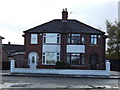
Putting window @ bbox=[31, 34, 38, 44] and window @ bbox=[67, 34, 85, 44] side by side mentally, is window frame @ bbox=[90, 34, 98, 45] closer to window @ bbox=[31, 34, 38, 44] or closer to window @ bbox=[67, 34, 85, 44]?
window @ bbox=[67, 34, 85, 44]

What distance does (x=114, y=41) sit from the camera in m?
54.2

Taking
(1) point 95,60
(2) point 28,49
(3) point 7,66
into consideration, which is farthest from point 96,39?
(3) point 7,66

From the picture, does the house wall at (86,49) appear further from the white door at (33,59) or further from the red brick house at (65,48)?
the white door at (33,59)

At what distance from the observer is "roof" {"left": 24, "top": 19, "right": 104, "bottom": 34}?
4162 cm

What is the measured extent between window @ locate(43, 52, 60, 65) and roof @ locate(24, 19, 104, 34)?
11.0ft

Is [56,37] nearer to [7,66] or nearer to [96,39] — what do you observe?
[96,39]

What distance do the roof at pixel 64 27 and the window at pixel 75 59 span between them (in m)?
3.53

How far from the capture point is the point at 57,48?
1628 inches

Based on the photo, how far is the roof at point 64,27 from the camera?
41625mm

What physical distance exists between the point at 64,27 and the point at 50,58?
17.7 feet

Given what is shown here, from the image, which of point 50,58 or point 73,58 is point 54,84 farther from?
point 73,58

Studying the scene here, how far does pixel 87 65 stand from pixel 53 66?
495cm

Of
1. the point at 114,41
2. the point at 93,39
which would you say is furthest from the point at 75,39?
the point at 114,41

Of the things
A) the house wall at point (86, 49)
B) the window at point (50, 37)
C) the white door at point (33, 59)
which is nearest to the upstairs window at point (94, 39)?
the house wall at point (86, 49)
